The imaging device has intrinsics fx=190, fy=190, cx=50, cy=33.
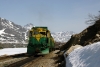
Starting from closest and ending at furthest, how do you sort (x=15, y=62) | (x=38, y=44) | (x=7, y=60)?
(x=15, y=62), (x=7, y=60), (x=38, y=44)

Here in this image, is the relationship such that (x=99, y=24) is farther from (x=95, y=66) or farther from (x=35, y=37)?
(x=95, y=66)

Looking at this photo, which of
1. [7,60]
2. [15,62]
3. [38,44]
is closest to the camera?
[15,62]

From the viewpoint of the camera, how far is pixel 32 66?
14.1 meters

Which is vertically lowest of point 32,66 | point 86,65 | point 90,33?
point 32,66

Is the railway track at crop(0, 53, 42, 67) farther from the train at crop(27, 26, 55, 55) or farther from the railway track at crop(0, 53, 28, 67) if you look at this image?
the train at crop(27, 26, 55, 55)

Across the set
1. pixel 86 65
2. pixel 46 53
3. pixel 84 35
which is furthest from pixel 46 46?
pixel 86 65

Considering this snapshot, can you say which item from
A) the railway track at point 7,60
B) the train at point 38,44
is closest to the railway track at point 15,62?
the railway track at point 7,60

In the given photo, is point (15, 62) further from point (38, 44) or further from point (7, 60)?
point (38, 44)

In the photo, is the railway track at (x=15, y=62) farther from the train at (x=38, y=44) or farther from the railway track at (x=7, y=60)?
the train at (x=38, y=44)

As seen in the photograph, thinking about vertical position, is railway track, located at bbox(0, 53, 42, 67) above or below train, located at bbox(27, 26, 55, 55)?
below

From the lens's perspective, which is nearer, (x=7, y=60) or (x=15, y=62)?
(x=15, y=62)

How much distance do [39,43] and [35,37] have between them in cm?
95

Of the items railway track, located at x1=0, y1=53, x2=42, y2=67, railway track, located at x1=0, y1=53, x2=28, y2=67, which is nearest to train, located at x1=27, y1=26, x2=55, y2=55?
railway track, located at x1=0, y1=53, x2=28, y2=67

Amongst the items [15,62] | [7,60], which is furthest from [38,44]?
[15,62]
